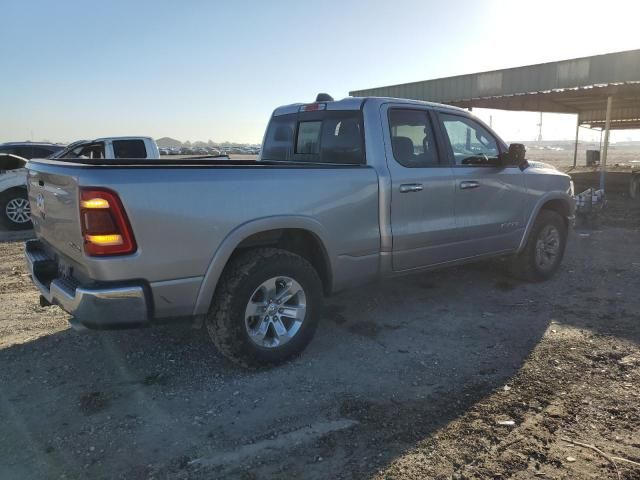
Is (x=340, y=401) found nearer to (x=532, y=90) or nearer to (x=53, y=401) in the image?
(x=53, y=401)

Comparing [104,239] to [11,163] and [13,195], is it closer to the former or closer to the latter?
[13,195]

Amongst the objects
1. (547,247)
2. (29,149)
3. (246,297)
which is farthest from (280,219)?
(29,149)

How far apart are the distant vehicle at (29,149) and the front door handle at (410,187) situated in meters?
9.36

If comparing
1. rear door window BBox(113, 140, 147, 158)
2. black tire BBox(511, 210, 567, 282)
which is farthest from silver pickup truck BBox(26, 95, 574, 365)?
rear door window BBox(113, 140, 147, 158)

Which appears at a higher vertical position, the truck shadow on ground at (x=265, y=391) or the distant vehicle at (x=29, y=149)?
the distant vehicle at (x=29, y=149)

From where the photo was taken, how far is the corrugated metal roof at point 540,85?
42.5ft

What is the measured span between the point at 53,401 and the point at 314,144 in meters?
2.98

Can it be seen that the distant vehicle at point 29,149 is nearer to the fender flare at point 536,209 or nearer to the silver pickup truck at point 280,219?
the silver pickup truck at point 280,219

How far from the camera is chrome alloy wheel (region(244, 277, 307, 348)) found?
3.54 m

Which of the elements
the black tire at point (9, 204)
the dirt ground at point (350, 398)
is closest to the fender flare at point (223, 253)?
the dirt ground at point (350, 398)

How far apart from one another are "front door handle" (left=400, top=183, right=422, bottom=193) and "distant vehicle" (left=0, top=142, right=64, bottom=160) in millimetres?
9363

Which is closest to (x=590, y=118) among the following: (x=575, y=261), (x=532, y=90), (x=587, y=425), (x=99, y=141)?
(x=532, y=90)

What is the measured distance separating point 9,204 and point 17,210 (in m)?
0.18

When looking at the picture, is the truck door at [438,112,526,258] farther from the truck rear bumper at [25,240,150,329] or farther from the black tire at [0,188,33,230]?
the black tire at [0,188,33,230]
